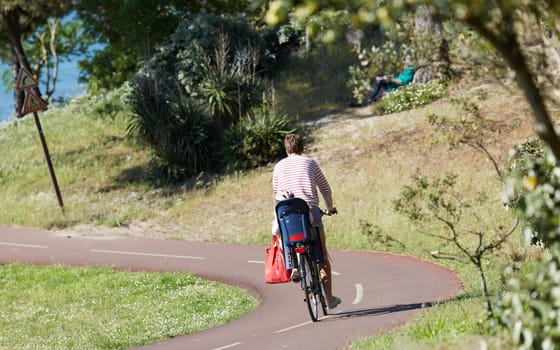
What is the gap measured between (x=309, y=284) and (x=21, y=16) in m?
28.5

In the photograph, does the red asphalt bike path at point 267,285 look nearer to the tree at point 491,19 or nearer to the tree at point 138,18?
the tree at point 491,19

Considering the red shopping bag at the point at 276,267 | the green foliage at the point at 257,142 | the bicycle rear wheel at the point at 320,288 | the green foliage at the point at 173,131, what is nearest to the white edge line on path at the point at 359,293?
the bicycle rear wheel at the point at 320,288

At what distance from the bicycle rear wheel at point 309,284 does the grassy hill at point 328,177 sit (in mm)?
3756

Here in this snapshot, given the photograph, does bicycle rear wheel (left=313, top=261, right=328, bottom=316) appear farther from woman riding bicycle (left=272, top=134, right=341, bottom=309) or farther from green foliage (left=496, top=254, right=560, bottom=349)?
green foliage (left=496, top=254, right=560, bottom=349)

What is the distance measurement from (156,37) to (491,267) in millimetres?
20939

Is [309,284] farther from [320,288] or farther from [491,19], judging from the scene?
[491,19]

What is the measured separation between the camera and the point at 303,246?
440 inches

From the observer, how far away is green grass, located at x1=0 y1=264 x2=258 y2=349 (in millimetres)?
12195

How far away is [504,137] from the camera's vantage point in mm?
22562

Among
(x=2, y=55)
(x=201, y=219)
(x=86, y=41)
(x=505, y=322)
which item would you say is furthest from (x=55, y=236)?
(x=86, y=41)

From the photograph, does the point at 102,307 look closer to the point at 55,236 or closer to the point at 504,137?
the point at 55,236

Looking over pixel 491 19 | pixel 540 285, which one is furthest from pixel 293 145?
pixel 491 19

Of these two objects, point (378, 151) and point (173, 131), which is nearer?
point (378, 151)

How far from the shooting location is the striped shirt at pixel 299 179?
11477 mm
